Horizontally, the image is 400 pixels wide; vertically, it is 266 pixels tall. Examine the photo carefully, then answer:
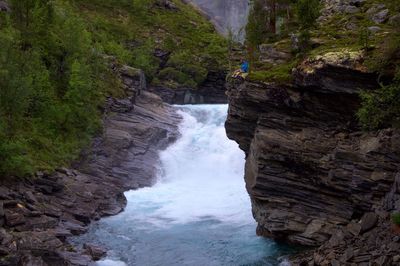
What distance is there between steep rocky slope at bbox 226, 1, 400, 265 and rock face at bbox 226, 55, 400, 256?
5cm

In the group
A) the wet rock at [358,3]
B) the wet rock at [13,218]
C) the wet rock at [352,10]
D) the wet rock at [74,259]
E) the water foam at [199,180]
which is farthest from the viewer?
the water foam at [199,180]

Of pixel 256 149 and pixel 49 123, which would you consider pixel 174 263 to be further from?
pixel 49 123

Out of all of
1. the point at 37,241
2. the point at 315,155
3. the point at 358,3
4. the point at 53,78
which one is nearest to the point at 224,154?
the point at 53,78

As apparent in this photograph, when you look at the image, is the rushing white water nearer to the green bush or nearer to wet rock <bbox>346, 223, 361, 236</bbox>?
wet rock <bbox>346, 223, 361, 236</bbox>

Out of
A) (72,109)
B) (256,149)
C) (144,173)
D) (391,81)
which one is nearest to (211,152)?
(144,173)

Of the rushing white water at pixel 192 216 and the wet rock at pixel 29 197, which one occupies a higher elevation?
the wet rock at pixel 29 197

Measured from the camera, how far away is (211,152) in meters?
54.1

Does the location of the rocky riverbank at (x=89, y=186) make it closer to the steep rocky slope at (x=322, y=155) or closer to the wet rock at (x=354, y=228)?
the steep rocky slope at (x=322, y=155)

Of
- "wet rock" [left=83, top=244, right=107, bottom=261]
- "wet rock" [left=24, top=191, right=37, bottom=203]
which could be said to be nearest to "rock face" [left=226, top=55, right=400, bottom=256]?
"wet rock" [left=83, top=244, right=107, bottom=261]

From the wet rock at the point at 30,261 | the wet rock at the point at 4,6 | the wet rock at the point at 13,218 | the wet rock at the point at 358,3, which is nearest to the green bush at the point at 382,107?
the wet rock at the point at 358,3

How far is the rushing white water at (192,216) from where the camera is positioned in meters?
28.2

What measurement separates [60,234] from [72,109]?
18179mm

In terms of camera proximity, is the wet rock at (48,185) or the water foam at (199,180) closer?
the wet rock at (48,185)

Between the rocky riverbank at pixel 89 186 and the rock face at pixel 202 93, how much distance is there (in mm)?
9335
